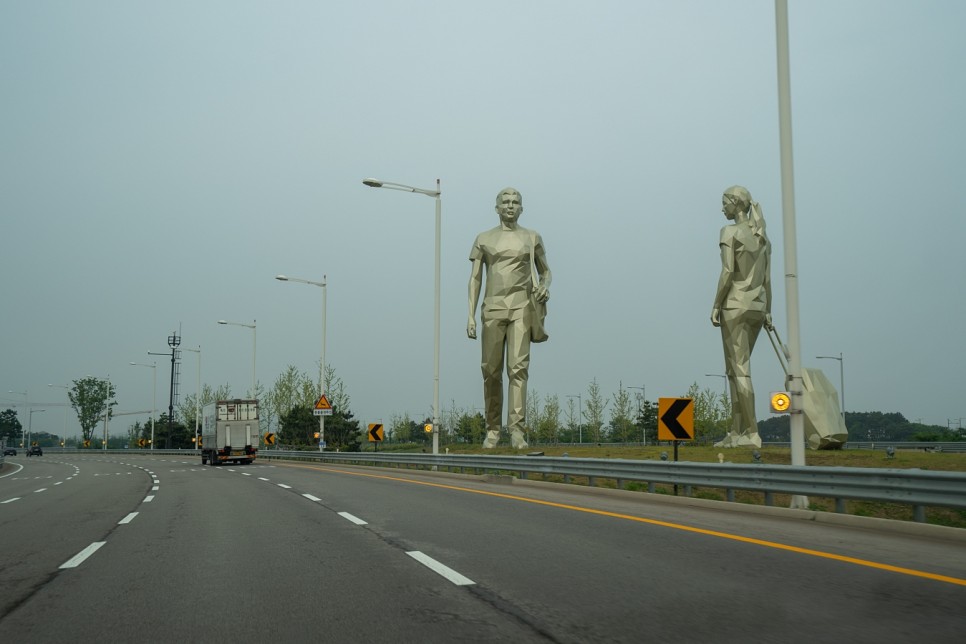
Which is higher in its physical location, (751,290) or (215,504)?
(751,290)

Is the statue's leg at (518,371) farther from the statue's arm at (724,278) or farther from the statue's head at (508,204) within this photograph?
the statue's arm at (724,278)

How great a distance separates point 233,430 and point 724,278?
28.0m

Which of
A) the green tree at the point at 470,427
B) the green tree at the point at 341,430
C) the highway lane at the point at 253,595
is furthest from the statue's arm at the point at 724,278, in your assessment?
the green tree at the point at 470,427

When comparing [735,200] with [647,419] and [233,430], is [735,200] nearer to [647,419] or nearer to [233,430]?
[233,430]

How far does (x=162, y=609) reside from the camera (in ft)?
21.1

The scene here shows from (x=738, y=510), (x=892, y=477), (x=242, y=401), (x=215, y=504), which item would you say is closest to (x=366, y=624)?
(x=892, y=477)

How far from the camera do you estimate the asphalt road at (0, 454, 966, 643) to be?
18.4 ft

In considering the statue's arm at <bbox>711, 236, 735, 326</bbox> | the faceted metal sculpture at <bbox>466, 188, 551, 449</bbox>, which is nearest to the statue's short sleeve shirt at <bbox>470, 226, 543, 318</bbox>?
the faceted metal sculpture at <bbox>466, 188, 551, 449</bbox>

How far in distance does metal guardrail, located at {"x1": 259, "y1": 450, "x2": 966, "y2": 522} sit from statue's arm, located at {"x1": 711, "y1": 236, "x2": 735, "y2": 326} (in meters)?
12.9

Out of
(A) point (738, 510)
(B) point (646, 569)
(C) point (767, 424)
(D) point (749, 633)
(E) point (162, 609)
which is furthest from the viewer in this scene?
(C) point (767, 424)

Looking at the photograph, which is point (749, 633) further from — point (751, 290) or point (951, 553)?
point (751, 290)

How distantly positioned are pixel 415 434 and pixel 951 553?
129 meters

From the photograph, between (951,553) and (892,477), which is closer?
(951,553)

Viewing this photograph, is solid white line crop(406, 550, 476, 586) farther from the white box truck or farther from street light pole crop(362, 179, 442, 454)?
the white box truck
